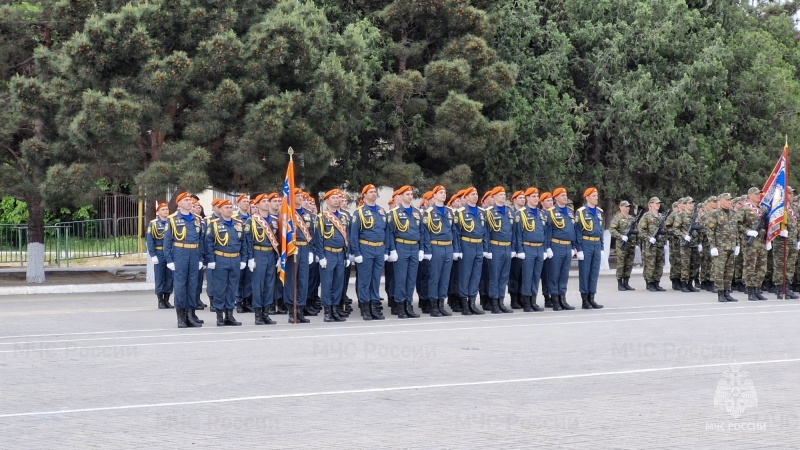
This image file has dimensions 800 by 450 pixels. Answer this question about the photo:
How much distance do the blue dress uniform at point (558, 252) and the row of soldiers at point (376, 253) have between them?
21 mm

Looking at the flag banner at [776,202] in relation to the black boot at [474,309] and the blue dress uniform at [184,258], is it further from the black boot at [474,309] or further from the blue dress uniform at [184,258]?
the blue dress uniform at [184,258]

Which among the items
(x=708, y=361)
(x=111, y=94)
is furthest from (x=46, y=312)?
(x=708, y=361)

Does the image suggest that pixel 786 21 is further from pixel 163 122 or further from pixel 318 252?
pixel 318 252

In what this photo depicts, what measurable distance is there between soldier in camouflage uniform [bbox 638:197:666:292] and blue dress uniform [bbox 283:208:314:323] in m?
8.41

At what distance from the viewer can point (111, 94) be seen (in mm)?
24609

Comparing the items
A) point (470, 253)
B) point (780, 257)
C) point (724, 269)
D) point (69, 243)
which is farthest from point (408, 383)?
point (69, 243)

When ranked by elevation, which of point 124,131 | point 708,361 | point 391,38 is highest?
point 391,38

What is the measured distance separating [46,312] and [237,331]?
5.15 m

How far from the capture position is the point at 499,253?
63.3ft

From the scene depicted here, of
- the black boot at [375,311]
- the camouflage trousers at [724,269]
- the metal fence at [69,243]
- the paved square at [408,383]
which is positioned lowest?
the paved square at [408,383]

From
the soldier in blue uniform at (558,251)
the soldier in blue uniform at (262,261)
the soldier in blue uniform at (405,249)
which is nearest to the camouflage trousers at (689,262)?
the soldier in blue uniform at (558,251)

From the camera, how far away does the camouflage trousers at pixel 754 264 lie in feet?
70.5

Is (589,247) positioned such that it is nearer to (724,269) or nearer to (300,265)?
(724,269)

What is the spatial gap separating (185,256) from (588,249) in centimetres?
657
